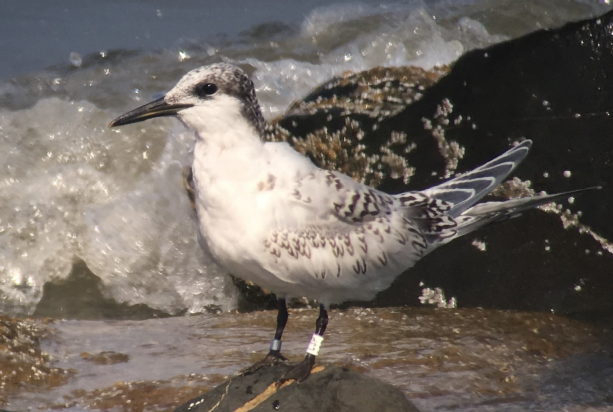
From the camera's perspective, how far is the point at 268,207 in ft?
11.5

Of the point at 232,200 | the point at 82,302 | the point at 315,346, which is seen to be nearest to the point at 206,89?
the point at 232,200

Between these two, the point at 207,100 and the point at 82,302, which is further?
the point at 82,302

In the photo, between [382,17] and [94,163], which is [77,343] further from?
[382,17]

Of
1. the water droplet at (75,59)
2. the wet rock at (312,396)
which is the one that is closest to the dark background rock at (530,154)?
the wet rock at (312,396)

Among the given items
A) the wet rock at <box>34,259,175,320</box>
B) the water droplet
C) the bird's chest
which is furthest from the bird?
the water droplet

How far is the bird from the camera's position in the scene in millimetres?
3490

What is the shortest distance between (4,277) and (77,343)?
91.7 inches

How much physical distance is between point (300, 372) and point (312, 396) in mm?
180

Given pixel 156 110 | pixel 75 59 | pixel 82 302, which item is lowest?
pixel 82 302

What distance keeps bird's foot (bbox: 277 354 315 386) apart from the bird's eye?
126 centimetres

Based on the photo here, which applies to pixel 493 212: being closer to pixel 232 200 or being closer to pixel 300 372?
pixel 300 372

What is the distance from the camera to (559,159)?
5516 millimetres

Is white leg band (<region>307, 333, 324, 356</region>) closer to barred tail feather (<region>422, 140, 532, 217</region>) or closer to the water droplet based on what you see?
barred tail feather (<region>422, 140, 532, 217</region>)

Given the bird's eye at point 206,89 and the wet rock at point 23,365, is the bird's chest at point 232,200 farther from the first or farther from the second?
the wet rock at point 23,365
